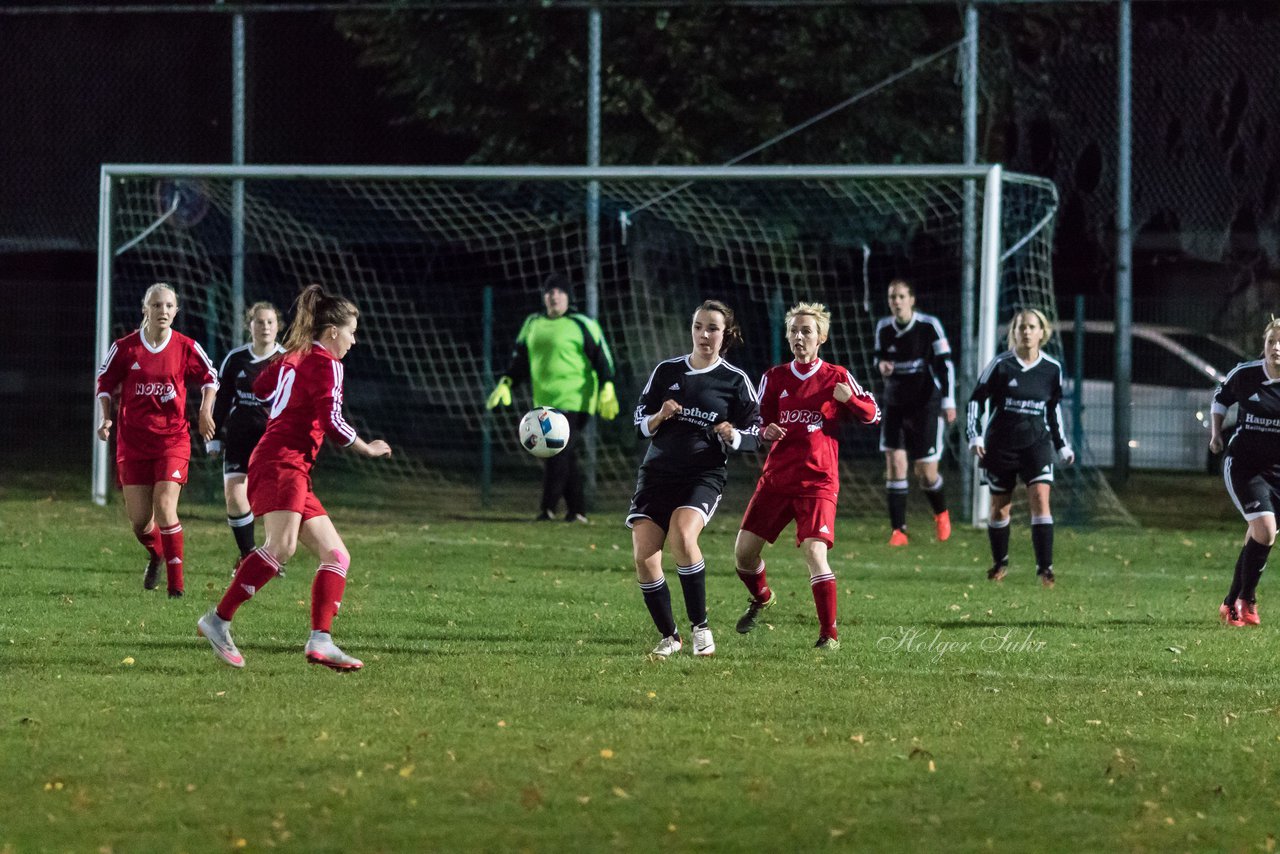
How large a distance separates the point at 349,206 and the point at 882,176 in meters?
6.87

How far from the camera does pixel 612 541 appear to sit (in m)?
13.9

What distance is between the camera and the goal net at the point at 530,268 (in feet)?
55.2

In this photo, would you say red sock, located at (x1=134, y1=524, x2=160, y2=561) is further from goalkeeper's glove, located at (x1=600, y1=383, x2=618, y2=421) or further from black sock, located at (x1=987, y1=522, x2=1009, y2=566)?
black sock, located at (x1=987, y1=522, x2=1009, y2=566)

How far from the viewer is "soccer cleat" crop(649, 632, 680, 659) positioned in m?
8.49

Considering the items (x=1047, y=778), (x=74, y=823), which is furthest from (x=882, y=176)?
(x=74, y=823)

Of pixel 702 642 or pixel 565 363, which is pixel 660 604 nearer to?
pixel 702 642

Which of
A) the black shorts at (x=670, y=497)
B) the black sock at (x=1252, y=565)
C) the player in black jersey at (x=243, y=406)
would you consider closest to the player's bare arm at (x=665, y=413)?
the black shorts at (x=670, y=497)

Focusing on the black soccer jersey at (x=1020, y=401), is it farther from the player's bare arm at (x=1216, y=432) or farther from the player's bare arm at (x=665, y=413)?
the player's bare arm at (x=665, y=413)

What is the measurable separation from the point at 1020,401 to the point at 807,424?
3.15 metres

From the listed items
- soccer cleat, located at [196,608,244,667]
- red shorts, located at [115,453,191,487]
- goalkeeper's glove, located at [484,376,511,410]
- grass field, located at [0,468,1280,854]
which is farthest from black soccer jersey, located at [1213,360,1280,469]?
goalkeeper's glove, located at [484,376,511,410]

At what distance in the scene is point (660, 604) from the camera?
28.1 ft

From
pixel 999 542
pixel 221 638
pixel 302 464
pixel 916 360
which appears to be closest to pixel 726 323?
pixel 302 464

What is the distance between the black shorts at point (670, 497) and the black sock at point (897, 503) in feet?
19.0

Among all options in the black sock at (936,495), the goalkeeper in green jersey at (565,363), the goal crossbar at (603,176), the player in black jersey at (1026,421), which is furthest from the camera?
the goalkeeper in green jersey at (565,363)
